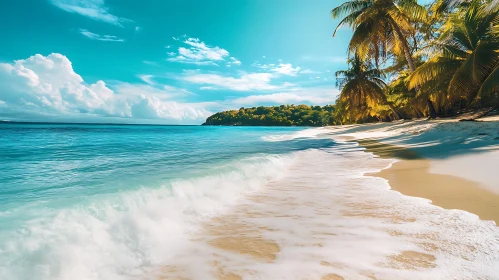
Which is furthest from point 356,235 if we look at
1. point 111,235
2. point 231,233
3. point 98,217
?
point 98,217

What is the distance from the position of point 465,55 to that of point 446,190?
52.0 feet

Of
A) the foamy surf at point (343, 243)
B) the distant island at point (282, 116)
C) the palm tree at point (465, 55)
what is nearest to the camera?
the foamy surf at point (343, 243)

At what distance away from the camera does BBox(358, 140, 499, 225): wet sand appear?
10.1 ft

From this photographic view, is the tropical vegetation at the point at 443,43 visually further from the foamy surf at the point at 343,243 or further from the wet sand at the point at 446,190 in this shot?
the foamy surf at the point at 343,243

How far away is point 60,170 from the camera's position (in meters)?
6.70

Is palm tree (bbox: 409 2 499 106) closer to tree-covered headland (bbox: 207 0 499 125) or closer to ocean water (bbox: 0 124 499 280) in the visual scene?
tree-covered headland (bbox: 207 0 499 125)

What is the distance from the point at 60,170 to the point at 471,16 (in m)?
21.0

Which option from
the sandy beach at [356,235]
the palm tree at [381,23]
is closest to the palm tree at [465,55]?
the palm tree at [381,23]

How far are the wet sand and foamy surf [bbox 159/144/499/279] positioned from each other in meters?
0.24

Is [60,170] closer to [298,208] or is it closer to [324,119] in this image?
[298,208]

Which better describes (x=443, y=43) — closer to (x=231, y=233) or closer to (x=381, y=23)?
(x=381, y=23)

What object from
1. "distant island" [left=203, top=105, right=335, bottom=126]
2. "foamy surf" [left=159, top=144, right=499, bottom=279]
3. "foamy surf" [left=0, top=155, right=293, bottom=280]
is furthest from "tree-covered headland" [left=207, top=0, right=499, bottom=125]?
"distant island" [left=203, top=105, right=335, bottom=126]

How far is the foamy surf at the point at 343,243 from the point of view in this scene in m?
1.89

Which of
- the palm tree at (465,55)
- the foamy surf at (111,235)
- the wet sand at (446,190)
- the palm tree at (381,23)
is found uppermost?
the palm tree at (381,23)
